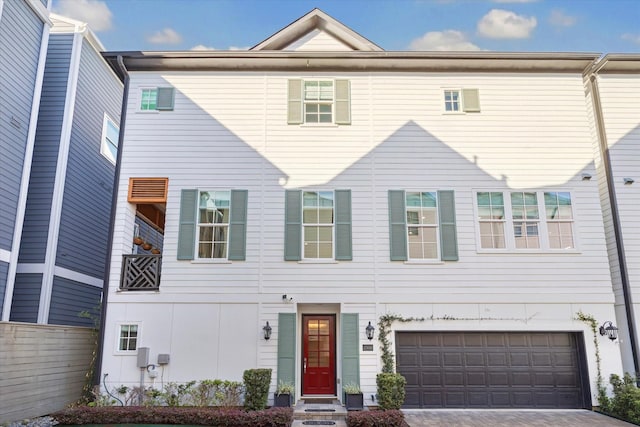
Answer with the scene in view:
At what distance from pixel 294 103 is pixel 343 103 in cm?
122

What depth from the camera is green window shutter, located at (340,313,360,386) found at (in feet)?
28.8

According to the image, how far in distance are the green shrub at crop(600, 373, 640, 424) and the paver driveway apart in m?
0.22

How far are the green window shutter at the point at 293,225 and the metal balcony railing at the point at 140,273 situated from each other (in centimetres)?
297

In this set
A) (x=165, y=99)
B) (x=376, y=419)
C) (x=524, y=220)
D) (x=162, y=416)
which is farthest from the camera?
(x=165, y=99)

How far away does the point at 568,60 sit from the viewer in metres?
10.1

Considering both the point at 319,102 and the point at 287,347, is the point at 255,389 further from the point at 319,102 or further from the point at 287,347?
the point at 319,102

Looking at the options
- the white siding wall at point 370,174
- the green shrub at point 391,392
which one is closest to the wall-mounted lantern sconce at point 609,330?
the white siding wall at point 370,174

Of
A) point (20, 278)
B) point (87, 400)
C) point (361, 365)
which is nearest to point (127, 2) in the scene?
point (20, 278)

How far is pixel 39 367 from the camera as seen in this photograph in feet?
25.5

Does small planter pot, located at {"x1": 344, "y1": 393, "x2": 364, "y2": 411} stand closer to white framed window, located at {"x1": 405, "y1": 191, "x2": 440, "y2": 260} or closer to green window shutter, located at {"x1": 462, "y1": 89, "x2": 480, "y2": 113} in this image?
white framed window, located at {"x1": 405, "y1": 191, "x2": 440, "y2": 260}

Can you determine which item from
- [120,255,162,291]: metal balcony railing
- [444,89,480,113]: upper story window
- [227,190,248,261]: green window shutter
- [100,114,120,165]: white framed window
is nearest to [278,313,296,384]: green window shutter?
[227,190,248,261]: green window shutter

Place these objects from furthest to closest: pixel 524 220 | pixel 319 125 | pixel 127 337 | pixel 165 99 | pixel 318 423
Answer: pixel 165 99 → pixel 319 125 → pixel 524 220 → pixel 127 337 → pixel 318 423

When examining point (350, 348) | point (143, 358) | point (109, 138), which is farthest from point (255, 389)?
point (109, 138)

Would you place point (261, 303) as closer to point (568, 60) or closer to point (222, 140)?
point (222, 140)
